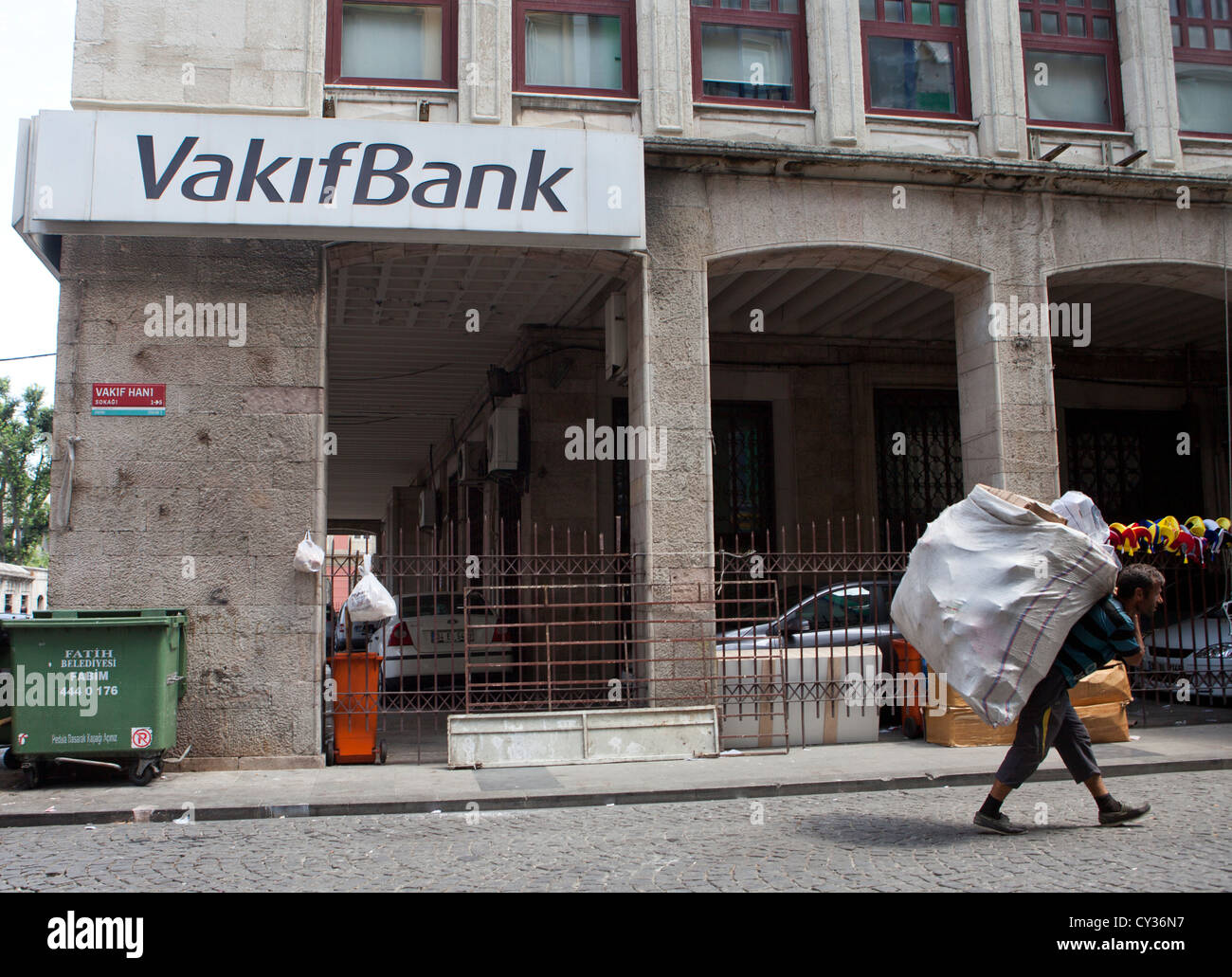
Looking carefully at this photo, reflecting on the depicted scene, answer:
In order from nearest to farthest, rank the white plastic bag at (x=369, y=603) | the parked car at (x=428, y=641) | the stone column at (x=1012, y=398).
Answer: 1. the white plastic bag at (x=369, y=603)
2. the stone column at (x=1012, y=398)
3. the parked car at (x=428, y=641)

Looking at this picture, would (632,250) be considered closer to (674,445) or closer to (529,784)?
(674,445)

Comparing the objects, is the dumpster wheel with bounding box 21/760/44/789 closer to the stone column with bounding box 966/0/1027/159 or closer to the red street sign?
the red street sign

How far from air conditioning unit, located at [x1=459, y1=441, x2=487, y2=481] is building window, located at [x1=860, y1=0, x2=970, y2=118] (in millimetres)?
9198

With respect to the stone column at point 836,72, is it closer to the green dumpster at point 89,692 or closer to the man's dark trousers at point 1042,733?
the man's dark trousers at point 1042,733

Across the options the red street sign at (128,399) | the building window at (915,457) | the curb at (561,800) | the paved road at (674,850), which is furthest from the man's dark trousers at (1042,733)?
the building window at (915,457)

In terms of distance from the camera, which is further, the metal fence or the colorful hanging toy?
the colorful hanging toy

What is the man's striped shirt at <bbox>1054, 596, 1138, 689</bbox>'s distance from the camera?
6.44 metres

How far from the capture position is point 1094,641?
645 centimetres

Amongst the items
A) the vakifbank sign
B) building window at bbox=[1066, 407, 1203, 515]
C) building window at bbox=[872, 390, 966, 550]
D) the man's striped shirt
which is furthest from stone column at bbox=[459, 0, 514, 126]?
building window at bbox=[1066, 407, 1203, 515]

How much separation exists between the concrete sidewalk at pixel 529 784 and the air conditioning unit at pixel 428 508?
55.9 ft

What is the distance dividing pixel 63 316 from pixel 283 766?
4468 millimetres

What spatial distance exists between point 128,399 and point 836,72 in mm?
7829

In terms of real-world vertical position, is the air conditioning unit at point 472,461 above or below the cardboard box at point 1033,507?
above

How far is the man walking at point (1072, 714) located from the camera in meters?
6.41
